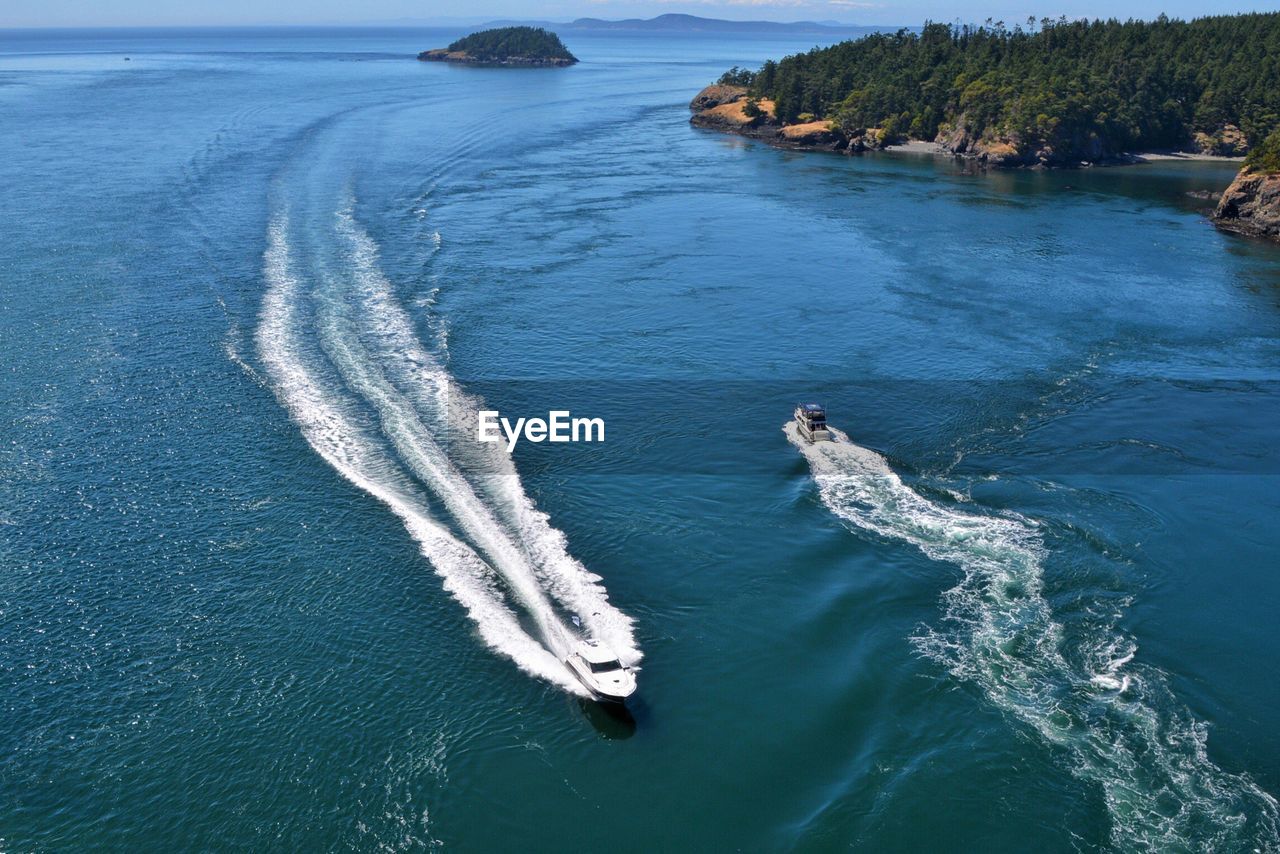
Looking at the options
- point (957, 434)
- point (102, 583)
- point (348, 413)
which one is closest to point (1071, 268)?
point (957, 434)

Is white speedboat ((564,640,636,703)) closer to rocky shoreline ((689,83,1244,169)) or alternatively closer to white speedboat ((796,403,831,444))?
white speedboat ((796,403,831,444))

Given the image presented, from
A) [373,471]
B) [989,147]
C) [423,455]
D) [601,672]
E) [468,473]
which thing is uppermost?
[989,147]

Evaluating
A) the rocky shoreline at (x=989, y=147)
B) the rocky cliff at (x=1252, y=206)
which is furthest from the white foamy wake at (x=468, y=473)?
the rocky shoreline at (x=989, y=147)

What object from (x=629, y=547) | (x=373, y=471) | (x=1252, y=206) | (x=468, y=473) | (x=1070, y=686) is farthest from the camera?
(x=1252, y=206)

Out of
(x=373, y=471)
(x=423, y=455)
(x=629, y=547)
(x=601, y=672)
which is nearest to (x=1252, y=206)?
(x=629, y=547)

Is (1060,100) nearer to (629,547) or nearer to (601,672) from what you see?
(629,547)

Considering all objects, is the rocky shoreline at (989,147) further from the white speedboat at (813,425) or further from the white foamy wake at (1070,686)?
the white foamy wake at (1070,686)

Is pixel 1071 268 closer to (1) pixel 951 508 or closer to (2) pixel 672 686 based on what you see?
(1) pixel 951 508
